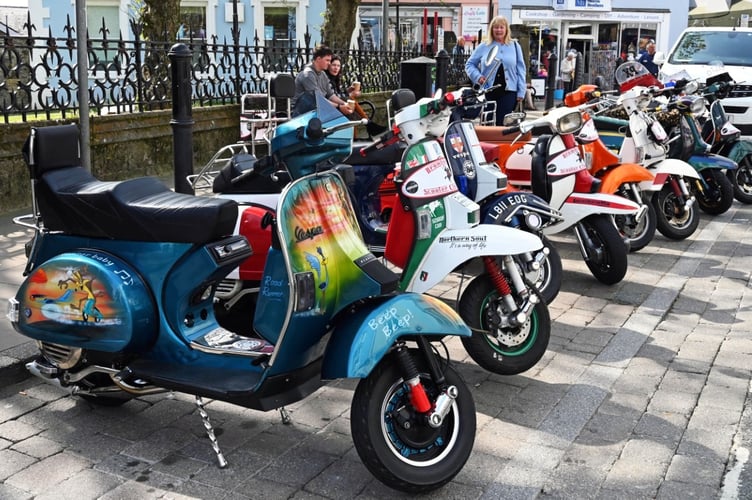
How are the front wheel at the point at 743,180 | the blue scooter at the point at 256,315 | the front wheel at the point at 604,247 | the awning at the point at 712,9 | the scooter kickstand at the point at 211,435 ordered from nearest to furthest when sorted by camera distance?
the blue scooter at the point at 256,315
the scooter kickstand at the point at 211,435
the front wheel at the point at 604,247
the front wheel at the point at 743,180
the awning at the point at 712,9

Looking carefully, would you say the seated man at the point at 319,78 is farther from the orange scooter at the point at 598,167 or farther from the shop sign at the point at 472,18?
the shop sign at the point at 472,18

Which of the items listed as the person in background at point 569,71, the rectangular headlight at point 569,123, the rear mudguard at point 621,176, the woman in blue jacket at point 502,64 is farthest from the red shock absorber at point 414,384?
the person in background at point 569,71

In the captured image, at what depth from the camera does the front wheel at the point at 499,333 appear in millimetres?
4652

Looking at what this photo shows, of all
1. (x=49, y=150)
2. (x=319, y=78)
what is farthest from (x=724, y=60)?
(x=49, y=150)

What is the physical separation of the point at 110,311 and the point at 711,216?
7501 millimetres

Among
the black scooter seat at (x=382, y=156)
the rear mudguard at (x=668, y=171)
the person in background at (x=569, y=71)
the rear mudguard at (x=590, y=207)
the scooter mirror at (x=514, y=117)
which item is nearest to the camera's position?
the rear mudguard at (x=590, y=207)

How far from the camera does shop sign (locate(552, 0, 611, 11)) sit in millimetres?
32750

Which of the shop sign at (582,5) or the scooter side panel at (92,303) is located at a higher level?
the shop sign at (582,5)

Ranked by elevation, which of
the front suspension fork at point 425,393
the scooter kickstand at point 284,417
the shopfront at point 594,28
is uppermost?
the shopfront at point 594,28

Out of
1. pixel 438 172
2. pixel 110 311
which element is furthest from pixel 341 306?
pixel 438 172

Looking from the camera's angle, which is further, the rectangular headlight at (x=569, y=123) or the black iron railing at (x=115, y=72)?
the black iron railing at (x=115, y=72)

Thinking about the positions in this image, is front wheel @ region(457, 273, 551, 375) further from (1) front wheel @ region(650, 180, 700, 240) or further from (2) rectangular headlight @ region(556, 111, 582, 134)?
(1) front wheel @ region(650, 180, 700, 240)

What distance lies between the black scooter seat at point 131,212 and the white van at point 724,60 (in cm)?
961

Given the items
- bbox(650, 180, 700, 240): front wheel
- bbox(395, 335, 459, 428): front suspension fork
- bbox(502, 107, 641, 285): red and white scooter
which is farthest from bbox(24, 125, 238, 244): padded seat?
bbox(650, 180, 700, 240): front wheel
